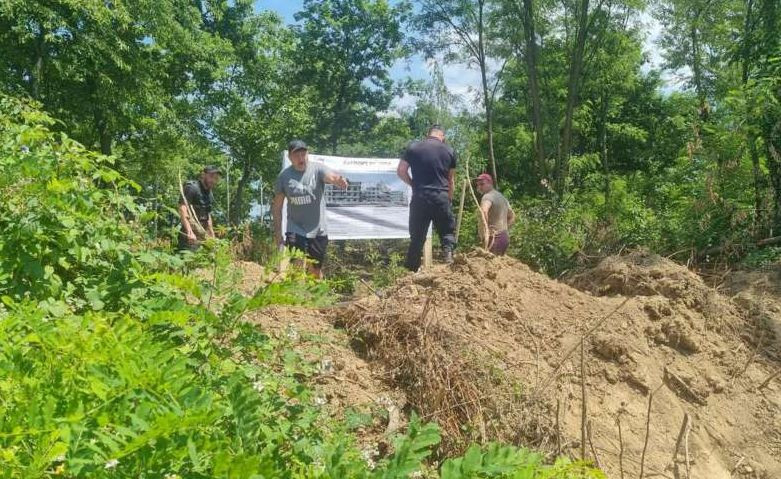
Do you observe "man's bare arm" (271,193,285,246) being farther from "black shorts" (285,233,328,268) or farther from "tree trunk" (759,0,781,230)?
"tree trunk" (759,0,781,230)

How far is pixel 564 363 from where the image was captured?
425 cm

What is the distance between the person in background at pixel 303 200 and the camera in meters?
6.20

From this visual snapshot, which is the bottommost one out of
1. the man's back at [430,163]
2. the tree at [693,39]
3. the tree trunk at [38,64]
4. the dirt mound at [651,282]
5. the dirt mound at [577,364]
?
the dirt mound at [577,364]

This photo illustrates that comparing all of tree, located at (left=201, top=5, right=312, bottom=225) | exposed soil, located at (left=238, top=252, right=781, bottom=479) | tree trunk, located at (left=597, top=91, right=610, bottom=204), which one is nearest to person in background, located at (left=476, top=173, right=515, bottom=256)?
exposed soil, located at (left=238, top=252, right=781, bottom=479)

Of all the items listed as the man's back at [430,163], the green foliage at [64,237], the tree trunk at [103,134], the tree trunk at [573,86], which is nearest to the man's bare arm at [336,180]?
the man's back at [430,163]

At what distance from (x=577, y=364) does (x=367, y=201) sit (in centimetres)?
546

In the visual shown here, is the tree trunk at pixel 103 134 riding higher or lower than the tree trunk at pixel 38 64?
lower

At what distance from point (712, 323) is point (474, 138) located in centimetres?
1982

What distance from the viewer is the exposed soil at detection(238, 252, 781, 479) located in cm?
367

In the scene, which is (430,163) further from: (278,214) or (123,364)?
(123,364)

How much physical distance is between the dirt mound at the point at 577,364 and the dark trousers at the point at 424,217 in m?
1.18

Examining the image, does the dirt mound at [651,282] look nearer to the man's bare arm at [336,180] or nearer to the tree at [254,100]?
the man's bare arm at [336,180]

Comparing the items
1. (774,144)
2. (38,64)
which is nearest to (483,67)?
(38,64)

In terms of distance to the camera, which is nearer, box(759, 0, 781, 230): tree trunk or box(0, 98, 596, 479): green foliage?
box(0, 98, 596, 479): green foliage
